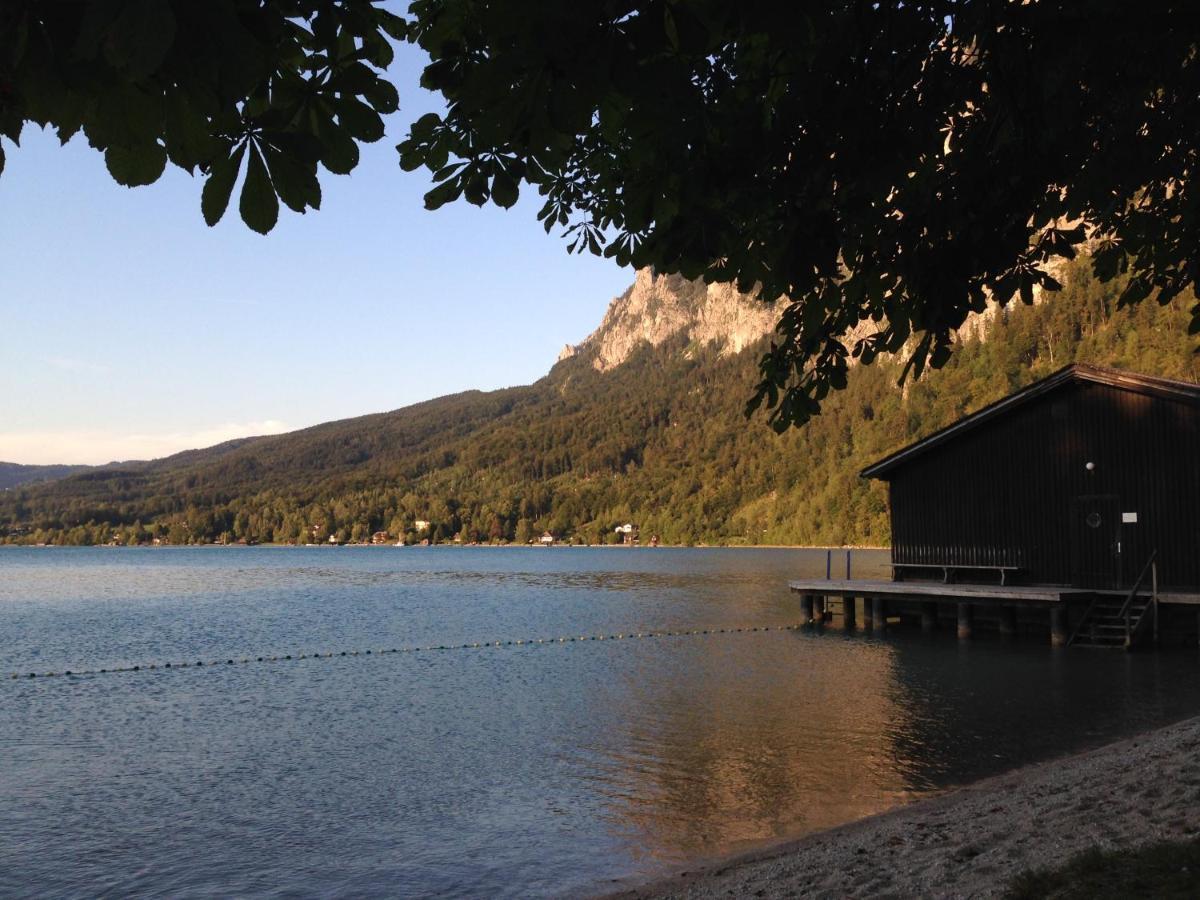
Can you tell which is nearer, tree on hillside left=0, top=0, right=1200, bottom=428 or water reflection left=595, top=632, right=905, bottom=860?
tree on hillside left=0, top=0, right=1200, bottom=428

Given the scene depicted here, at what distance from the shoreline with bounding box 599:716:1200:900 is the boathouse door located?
51.3 feet

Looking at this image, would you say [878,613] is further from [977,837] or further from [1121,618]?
[977,837]

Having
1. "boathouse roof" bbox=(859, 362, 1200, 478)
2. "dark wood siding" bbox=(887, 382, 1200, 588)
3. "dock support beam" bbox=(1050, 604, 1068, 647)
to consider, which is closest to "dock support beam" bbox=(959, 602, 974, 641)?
"dark wood siding" bbox=(887, 382, 1200, 588)

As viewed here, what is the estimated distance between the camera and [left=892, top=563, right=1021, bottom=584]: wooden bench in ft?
93.5

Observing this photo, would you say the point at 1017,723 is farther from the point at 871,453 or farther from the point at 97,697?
the point at 871,453

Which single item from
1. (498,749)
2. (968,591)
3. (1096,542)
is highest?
(1096,542)

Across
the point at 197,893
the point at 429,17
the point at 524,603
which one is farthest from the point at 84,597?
the point at 429,17

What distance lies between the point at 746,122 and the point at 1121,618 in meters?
25.1

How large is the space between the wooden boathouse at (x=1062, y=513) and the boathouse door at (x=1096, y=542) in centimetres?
3

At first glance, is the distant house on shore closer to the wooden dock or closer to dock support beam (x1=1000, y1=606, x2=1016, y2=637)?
the wooden dock

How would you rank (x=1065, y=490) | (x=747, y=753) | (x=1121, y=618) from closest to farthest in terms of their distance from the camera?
(x=747, y=753) < (x=1121, y=618) < (x=1065, y=490)

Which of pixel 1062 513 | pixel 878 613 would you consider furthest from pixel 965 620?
pixel 1062 513

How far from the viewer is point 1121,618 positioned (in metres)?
25.6

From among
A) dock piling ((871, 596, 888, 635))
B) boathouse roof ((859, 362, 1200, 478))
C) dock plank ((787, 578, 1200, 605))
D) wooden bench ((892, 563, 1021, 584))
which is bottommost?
dock piling ((871, 596, 888, 635))
